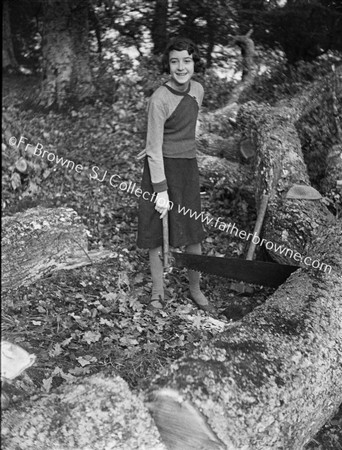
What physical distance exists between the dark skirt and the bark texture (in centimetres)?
128

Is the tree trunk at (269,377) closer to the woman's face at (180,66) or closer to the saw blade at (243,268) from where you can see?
the saw blade at (243,268)

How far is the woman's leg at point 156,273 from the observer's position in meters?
3.49

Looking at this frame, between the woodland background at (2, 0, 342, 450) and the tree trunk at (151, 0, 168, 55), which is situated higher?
the tree trunk at (151, 0, 168, 55)

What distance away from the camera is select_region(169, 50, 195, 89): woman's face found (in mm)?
3090

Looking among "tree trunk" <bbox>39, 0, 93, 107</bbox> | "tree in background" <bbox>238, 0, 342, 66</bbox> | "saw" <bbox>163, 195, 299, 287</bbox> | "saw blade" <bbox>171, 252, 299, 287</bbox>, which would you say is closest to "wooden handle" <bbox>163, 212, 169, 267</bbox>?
"saw" <bbox>163, 195, 299, 287</bbox>

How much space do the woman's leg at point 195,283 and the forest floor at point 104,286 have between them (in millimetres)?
60

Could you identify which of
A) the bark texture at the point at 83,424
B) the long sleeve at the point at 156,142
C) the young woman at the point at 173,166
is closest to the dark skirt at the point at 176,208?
the young woman at the point at 173,166

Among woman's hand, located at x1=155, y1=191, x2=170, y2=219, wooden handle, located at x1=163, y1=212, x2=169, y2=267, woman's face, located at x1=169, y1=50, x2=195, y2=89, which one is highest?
woman's face, located at x1=169, y1=50, x2=195, y2=89

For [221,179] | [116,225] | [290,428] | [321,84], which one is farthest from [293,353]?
[321,84]

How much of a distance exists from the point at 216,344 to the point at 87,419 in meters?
0.63

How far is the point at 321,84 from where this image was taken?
5.37 m

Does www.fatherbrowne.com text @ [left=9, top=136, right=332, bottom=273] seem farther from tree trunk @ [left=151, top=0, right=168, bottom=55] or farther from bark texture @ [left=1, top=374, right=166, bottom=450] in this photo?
tree trunk @ [left=151, top=0, right=168, bottom=55]

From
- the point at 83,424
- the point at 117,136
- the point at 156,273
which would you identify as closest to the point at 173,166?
the point at 156,273

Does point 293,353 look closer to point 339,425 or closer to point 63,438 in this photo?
point 339,425
